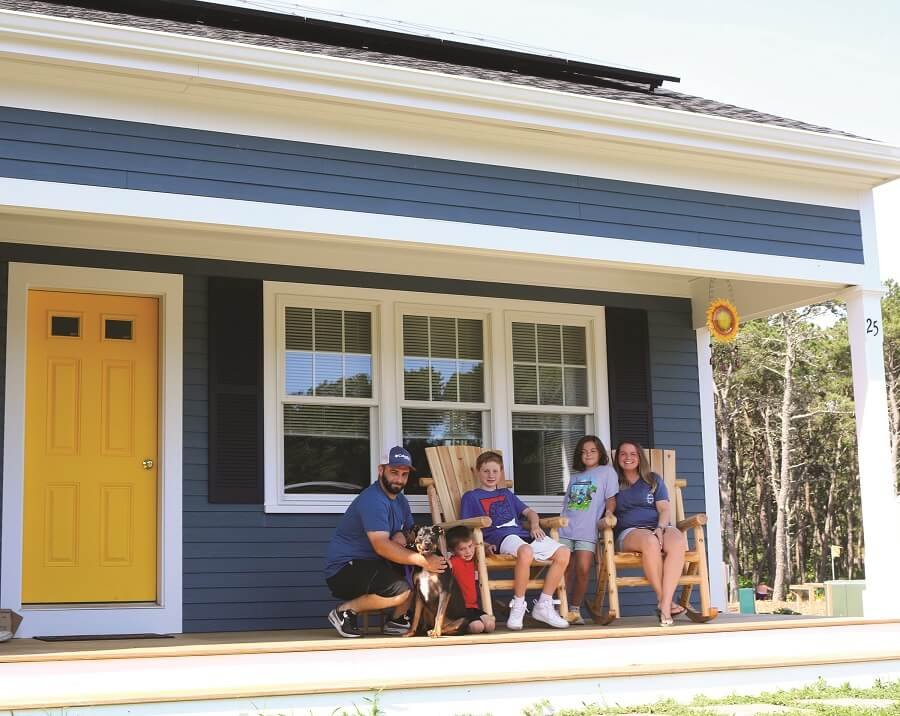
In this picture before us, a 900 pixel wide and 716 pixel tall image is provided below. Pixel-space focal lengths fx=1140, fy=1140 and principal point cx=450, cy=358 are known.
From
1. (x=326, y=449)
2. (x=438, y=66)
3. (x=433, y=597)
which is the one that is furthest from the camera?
(x=438, y=66)

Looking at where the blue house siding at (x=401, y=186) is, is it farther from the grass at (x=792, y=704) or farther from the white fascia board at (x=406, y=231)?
the grass at (x=792, y=704)

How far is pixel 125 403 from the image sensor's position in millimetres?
6320

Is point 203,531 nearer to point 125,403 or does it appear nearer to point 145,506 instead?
point 145,506

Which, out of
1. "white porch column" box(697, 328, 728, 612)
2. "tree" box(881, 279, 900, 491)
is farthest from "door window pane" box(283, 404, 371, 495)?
"tree" box(881, 279, 900, 491)

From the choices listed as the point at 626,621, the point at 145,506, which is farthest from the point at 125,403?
the point at 626,621

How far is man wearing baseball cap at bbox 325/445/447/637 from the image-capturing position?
5.45m

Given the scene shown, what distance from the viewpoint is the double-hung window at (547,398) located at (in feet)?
23.8

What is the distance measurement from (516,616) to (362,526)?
3.01 feet

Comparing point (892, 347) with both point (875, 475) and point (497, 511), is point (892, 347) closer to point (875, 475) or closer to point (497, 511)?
point (875, 475)

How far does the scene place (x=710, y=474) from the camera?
7.82 metres

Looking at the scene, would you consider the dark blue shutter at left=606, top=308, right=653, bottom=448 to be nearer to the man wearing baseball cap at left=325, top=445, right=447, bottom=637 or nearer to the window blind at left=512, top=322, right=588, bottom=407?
the window blind at left=512, top=322, right=588, bottom=407

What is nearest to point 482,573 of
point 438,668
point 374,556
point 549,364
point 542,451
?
point 374,556

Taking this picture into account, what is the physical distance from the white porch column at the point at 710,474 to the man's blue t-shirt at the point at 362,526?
2.86 metres

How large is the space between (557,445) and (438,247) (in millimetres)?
2232
